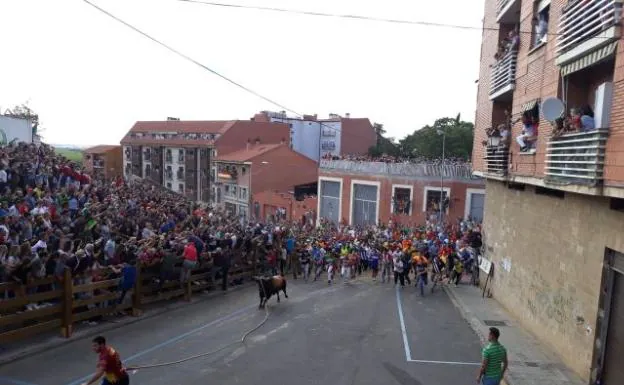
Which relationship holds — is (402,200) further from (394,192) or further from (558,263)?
(558,263)

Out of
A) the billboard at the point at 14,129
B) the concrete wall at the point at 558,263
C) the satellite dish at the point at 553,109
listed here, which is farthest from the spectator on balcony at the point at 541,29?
the billboard at the point at 14,129

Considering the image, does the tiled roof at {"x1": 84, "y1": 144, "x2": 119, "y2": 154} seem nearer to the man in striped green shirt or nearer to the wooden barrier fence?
the wooden barrier fence

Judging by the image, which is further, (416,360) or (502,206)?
(502,206)

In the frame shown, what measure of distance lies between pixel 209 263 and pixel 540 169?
10437 millimetres

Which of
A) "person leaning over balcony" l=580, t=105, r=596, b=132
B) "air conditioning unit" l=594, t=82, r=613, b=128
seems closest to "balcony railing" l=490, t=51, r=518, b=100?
"person leaning over balcony" l=580, t=105, r=596, b=132

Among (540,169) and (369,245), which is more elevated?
(540,169)

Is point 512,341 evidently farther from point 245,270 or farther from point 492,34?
point 492,34

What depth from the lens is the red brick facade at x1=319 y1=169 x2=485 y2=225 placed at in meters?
38.1

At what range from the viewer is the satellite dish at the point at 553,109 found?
1166 centimetres

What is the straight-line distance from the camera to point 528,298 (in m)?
15.1

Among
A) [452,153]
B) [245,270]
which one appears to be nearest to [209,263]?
[245,270]

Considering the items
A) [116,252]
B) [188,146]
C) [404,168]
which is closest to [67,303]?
[116,252]

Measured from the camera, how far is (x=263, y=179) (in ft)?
177

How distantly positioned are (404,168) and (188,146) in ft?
120
